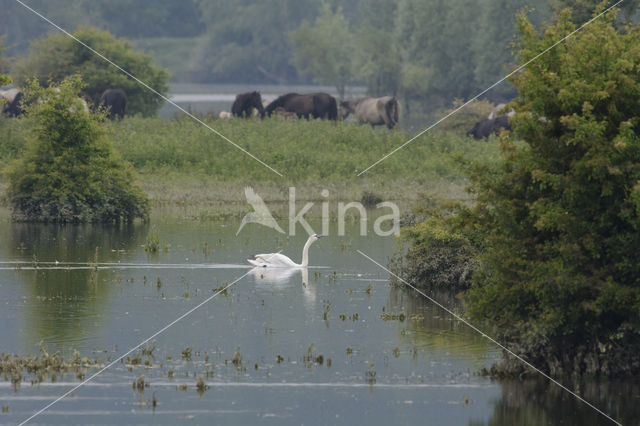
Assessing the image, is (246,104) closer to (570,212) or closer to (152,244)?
(152,244)

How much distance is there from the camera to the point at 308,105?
173 ft

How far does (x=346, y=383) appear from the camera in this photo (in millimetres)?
13930

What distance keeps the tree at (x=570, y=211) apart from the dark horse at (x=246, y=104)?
126 ft

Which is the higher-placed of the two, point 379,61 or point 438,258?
point 379,61

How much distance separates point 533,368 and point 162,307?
6574 millimetres

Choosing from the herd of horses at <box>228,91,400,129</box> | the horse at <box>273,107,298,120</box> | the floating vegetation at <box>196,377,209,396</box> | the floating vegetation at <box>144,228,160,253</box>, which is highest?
the herd of horses at <box>228,91,400,129</box>

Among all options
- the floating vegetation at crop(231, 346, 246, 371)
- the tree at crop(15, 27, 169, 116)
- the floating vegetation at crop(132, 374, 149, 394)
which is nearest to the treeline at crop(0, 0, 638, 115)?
the tree at crop(15, 27, 169, 116)

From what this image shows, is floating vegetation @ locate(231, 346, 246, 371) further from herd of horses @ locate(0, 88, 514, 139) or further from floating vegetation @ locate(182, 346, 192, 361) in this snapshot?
herd of horses @ locate(0, 88, 514, 139)

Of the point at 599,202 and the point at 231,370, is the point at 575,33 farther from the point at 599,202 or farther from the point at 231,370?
the point at 231,370

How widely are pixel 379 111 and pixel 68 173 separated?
24646 mm

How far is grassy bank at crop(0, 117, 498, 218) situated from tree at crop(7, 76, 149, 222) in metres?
2.77

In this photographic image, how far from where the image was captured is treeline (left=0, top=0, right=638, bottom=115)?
84.2 meters

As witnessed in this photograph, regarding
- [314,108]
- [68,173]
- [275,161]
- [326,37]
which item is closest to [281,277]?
[68,173]

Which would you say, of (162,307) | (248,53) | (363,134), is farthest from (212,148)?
(248,53)
